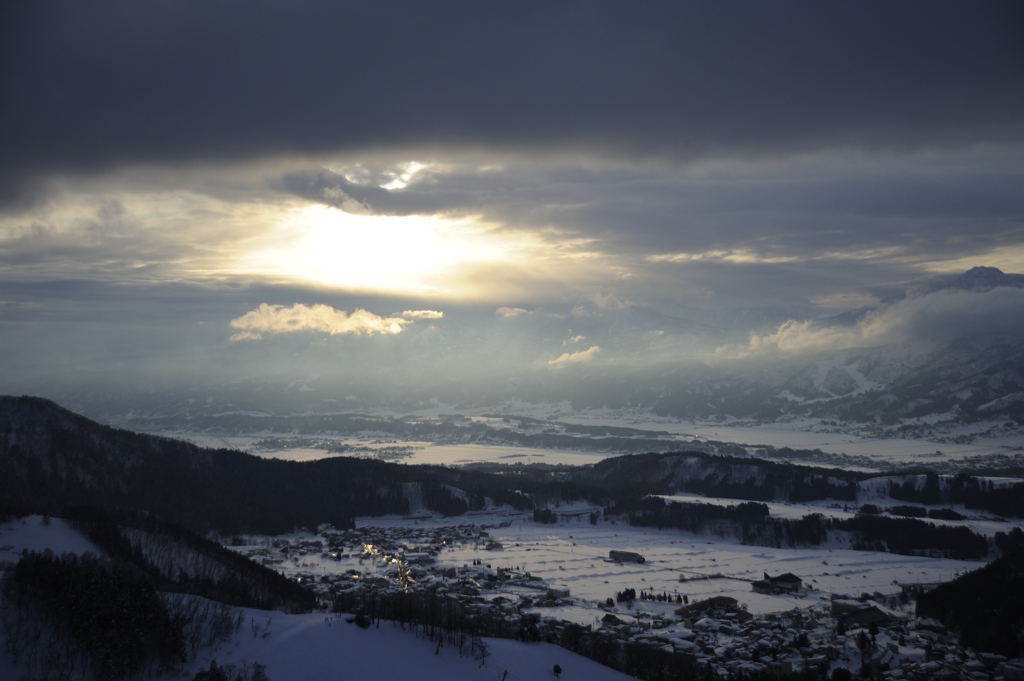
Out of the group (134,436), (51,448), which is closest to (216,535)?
(51,448)

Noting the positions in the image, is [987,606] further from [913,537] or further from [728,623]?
[913,537]

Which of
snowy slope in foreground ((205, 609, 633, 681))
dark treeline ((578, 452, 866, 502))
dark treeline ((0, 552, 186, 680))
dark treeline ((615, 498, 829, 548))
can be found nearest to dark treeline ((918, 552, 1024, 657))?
snowy slope in foreground ((205, 609, 633, 681))

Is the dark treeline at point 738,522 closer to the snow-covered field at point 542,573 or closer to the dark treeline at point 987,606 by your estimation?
the snow-covered field at point 542,573

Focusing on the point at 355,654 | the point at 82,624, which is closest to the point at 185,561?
the point at 355,654

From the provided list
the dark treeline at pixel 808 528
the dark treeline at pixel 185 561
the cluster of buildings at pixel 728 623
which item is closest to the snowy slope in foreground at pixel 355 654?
the dark treeline at pixel 185 561

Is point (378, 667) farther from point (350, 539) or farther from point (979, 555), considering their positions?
point (979, 555)

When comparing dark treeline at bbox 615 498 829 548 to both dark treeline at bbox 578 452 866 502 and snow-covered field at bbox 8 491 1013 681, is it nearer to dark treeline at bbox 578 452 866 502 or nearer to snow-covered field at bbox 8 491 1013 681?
snow-covered field at bbox 8 491 1013 681
